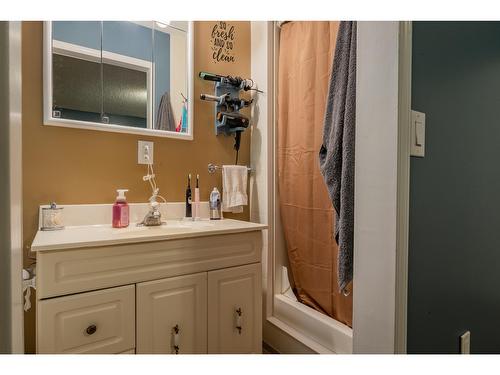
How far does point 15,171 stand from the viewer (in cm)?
34

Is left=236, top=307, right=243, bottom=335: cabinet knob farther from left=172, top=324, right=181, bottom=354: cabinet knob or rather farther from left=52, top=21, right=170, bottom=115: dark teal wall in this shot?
left=52, top=21, right=170, bottom=115: dark teal wall

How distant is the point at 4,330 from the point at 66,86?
1.33 metres

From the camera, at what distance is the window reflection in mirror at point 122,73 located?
4.42ft

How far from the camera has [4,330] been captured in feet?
1.13

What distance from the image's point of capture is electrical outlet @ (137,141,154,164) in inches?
59.2

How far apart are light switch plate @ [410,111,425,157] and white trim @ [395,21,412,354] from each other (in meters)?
0.02

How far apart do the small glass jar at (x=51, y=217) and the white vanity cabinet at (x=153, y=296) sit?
41cm

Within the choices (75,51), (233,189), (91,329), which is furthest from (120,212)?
(75,51)

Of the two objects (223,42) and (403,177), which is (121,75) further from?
(403,177)

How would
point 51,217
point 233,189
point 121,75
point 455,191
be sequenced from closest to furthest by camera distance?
point 455,191 → point 51,217 → point 121,75 → point 233,189

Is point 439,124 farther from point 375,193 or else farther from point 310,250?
point 310,250

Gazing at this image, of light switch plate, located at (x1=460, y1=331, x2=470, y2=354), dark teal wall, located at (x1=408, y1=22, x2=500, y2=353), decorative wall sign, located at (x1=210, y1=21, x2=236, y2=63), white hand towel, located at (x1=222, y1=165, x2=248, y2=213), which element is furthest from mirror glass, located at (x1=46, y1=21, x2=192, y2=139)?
light switch plate, located at (x1=460, y1=331, x2=470, y2=354)

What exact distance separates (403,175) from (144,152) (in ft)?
4.17
